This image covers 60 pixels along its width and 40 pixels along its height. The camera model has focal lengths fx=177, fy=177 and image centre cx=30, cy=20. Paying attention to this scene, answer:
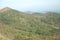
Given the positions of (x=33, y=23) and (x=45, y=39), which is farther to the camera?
(x=33, y=23)

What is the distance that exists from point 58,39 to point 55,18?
8571cm

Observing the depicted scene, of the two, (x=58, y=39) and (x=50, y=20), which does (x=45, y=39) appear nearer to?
(x=58, y=39)

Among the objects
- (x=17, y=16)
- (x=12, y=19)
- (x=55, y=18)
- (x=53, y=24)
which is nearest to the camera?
(x=12, y=19)

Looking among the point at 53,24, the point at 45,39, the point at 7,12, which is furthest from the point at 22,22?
the point at 45,39

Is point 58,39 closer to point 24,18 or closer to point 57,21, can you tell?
point 24,18

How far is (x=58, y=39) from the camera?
10088cm

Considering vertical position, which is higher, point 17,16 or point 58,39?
point 17,16

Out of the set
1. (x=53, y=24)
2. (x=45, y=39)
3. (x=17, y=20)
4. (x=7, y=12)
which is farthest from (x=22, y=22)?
(x=45, y=39)

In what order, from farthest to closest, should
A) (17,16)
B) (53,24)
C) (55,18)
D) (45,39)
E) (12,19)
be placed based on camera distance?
(55,18) < (53,24) < (17,16) < (12,19) < (45,39)

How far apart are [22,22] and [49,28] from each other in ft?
77.6

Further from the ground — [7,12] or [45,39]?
[7,12]

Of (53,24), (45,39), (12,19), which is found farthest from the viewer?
(53,24)

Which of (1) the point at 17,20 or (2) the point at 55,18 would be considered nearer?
(1) the point at 17,20

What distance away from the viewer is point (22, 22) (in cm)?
14688
